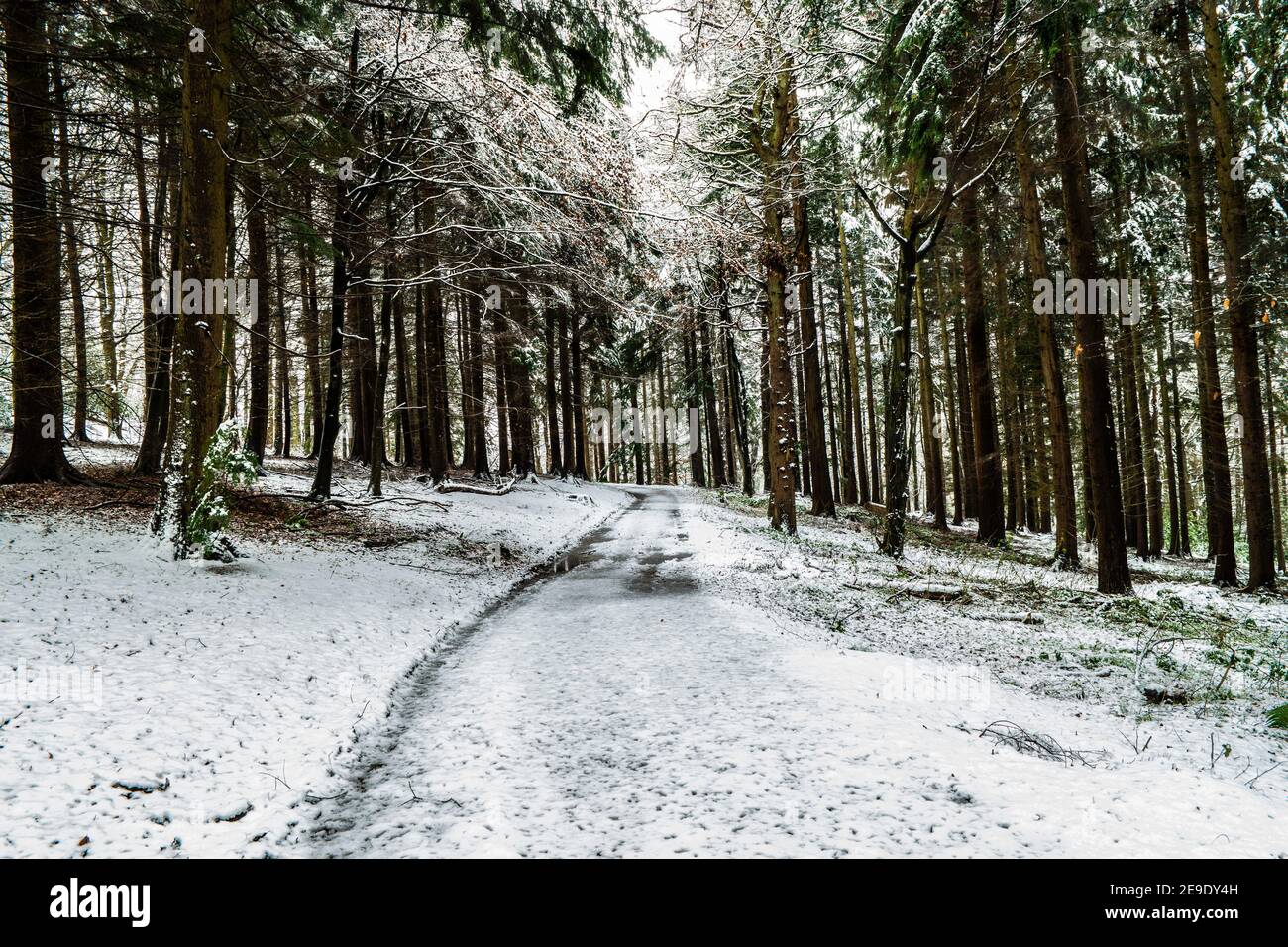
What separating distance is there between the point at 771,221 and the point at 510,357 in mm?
13167

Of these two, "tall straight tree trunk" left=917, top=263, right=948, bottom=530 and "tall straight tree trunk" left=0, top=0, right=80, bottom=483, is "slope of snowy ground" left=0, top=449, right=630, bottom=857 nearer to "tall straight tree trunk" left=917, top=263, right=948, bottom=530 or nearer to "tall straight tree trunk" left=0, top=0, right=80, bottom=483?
"tall straight tree trunk" left=0, top=0, right=80, bottom=483

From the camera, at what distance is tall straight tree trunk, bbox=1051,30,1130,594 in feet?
30.2

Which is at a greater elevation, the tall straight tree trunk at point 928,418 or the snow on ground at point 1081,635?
the tall straight tree trunk at point 928,418

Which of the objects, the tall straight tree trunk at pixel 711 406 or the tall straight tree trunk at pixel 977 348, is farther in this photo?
the tall straight tree trunk at pixel 711 406

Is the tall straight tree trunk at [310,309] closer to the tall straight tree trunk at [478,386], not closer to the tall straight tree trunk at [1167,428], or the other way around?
the tall straight tree trunk at [478,386]

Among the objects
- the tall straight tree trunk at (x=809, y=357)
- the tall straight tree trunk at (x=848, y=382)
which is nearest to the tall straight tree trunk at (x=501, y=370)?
the tall straight tree trunk at (x=809, y=357)

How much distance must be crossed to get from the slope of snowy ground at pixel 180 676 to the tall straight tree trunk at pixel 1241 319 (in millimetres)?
13483

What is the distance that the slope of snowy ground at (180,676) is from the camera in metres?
3.10

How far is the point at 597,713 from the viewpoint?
15.1 ft

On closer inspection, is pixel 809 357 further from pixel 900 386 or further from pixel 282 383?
pixel 282 383

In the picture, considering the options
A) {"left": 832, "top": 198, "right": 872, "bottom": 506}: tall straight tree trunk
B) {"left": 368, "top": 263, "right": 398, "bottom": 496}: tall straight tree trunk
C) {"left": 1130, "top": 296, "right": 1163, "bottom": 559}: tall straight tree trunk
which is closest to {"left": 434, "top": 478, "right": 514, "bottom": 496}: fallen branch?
{"left": 368, "top": 263, "right": 398, "bottom": 496}: tall straight tree trunk

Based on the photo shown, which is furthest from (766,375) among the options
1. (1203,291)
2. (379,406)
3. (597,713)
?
(597,713)
